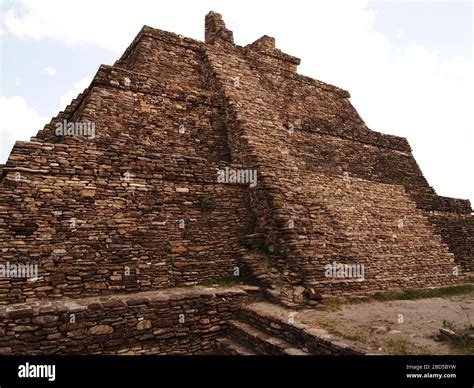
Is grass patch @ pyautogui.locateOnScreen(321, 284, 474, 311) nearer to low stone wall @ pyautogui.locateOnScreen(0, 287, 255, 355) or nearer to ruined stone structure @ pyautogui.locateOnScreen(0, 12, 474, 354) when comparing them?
ruined stone structure @ pyautogui.locateOnScreen(0, 12, 474, 354)

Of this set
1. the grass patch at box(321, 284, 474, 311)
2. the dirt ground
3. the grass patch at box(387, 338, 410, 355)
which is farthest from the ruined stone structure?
the grass patch at box(387, 338, 410, 355)

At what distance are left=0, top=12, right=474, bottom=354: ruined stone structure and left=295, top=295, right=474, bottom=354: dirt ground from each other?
78 cm

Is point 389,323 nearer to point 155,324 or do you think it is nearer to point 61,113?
point 155,324

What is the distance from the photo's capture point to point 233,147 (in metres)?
12.6

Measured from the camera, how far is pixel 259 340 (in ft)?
24.6

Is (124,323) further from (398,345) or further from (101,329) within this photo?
(398,345)

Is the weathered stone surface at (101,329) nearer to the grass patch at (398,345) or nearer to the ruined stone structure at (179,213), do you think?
the ruined stone structure at (179,213)

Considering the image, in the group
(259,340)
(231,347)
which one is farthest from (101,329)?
(259,340)

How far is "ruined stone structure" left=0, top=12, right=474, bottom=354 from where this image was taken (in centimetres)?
784

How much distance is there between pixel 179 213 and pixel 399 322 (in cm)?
604

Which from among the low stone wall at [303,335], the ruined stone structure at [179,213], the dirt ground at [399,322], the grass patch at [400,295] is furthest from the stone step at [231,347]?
the grass patch at [400,295]

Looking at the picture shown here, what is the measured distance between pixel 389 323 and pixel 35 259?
25.5ft

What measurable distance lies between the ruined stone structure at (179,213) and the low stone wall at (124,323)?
3cm
